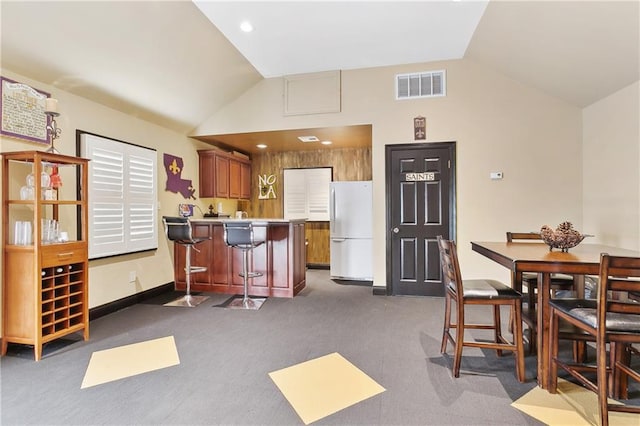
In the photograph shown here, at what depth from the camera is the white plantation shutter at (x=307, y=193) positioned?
6719mm

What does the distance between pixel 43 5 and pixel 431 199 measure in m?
4.40

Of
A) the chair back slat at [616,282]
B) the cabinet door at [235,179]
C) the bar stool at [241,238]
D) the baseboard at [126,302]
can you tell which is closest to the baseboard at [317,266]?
the cabinet door at [235,179]

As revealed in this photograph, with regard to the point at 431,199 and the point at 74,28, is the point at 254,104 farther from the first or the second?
the point at 431,199

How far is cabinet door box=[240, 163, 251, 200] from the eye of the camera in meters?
6.50

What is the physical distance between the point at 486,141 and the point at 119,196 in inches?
183

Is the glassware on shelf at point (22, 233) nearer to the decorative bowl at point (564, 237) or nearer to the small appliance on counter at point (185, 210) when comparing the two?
the small appliance on counter at point (185, 210)

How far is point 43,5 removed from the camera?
2508mm

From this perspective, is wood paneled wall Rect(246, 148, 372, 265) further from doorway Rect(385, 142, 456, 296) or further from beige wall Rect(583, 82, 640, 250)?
beige wall Rect(583, 82, 640, 250)

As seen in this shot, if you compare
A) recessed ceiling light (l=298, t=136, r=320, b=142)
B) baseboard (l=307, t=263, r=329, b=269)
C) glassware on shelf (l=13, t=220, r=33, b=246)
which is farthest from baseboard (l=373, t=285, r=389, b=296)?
glassware on shelf (l=13, t=220, r=33, b=246)

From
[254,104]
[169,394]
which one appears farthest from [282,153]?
[169,394]

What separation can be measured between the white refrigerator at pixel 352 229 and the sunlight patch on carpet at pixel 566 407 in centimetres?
330

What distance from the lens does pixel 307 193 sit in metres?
6.79

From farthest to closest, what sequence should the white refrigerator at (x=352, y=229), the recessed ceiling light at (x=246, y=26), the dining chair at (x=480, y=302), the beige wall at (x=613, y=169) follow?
1. the white refrigerator at (x=352, y=229)
2. the recessed ceiling light at (x=246, y=26)
3. the beige wall at (x=613, y=169)
4. the dining chair at (x=480, y=302)

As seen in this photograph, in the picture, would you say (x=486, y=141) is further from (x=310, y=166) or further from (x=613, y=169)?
(x=310, y=166)
